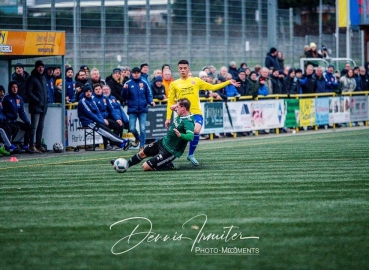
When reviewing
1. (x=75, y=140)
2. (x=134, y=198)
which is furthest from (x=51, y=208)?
(x=75, y=140)

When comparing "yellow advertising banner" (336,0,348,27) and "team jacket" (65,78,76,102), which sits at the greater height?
"yellow advertising banner" (336,0,348,27)

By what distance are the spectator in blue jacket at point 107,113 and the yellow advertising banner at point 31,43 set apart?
1519 millimetres

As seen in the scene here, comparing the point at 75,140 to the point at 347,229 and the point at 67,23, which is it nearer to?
the point at 67,23

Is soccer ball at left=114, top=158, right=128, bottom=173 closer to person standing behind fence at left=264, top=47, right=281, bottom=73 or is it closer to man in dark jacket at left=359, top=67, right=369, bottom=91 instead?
person standing behind fence at left=264, top=47, right=281, bottom=73

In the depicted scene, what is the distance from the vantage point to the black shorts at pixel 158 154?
15352mm

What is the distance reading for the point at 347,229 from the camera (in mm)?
8875

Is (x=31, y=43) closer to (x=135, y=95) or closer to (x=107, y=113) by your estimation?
(x=107, y=113)

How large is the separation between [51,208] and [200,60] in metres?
21.1

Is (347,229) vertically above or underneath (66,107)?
underneath

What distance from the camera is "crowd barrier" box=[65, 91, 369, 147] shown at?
25.6m

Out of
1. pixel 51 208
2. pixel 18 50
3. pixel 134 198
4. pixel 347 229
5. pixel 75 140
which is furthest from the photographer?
pixel 75 140

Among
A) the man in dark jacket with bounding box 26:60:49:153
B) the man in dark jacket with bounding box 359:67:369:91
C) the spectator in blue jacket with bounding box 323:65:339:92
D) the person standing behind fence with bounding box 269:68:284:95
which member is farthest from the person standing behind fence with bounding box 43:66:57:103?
the man in dark jacket with bounding box 359:67:369:91

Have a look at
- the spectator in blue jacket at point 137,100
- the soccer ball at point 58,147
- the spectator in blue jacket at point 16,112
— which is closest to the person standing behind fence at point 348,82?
the spectator in blue jacket at point 137,100

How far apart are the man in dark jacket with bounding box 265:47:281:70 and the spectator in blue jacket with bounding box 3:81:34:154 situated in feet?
40.2
